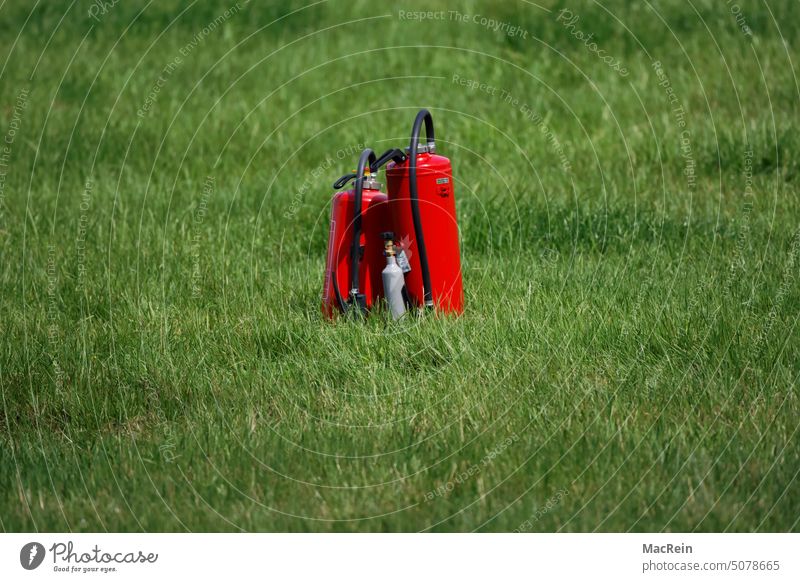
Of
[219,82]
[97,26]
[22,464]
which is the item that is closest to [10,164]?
[219,82]

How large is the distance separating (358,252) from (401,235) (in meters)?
0.20

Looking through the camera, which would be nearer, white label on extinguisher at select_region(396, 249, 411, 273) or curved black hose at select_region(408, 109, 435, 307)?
curved black hose at select_region(408, 109, 435, 307)

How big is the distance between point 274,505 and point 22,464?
100 cm

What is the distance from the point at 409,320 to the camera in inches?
165

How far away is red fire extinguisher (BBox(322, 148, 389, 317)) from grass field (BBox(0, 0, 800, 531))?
0.56 feet

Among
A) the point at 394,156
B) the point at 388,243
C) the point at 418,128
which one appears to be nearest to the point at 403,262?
the point at 388,243

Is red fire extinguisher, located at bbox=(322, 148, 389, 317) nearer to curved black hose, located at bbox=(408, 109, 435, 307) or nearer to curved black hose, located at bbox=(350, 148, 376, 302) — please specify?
curved black hose, located at bbox=(350, 148, 376, 302)

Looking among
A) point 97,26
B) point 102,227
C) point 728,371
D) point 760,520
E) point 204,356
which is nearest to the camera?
point 760,520

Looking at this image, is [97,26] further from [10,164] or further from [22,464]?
[22,464]

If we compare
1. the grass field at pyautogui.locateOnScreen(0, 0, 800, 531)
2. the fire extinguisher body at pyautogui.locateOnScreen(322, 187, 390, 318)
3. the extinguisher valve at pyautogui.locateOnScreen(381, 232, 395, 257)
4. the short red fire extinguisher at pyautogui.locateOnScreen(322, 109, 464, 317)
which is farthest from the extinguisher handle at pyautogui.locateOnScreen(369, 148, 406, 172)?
the grass field at pyautogui.locateOnScreen(0, 0, 800, 531)

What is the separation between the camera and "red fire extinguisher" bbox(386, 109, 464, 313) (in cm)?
413

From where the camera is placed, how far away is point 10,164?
7.51 meters

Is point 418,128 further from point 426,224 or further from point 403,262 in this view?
point 403,262

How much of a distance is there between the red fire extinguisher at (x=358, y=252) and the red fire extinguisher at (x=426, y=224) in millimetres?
97
